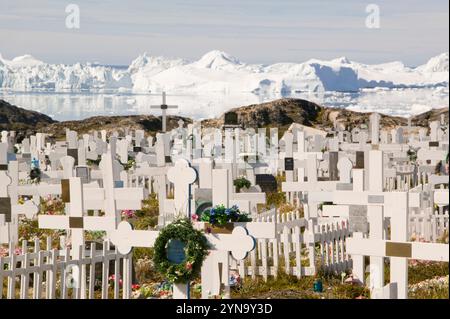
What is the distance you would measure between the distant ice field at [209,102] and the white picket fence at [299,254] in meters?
45.9

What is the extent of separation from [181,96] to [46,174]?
1993 inches

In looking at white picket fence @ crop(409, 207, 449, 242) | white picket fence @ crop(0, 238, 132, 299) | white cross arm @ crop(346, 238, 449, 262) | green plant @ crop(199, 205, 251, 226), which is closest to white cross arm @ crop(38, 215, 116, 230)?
white picket fence @ crop(0, 238, 132, 299)

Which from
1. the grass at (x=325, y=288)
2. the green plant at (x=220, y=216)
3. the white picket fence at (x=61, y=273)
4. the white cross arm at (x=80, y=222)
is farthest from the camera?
the white cross arm at (x=80, y=222)

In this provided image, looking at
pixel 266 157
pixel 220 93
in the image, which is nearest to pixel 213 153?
pixel 266 157

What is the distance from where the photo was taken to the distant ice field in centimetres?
6681

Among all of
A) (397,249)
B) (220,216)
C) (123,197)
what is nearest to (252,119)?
(123,197)

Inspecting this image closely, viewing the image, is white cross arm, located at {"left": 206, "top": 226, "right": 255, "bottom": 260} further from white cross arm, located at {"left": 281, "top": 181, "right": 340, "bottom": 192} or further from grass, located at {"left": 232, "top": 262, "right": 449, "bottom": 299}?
white cross arm, located at {"left": 281, "top": 181, "right": 340, "bottom": 192}

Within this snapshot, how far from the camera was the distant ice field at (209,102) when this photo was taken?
66.8m

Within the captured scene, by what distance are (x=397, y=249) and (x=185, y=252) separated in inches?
94.6

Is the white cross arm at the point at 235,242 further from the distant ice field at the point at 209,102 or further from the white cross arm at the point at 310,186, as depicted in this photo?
the distant ice field at the point at 209,102

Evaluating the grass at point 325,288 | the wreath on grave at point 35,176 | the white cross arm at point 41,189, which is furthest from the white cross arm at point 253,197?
the wreath on grave at point 35,176

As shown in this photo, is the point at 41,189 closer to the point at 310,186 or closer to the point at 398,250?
the point at 310,186

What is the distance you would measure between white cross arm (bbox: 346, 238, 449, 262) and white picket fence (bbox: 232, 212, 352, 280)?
377 cm

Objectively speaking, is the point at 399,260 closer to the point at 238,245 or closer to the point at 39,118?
the point at 238,245
